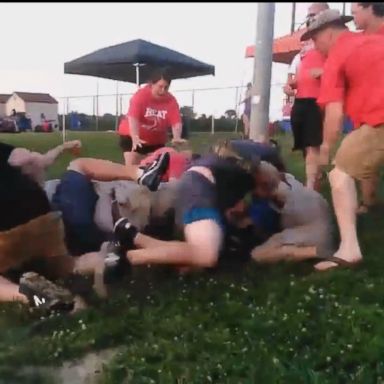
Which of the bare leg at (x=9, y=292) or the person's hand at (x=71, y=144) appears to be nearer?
the bare leg at (x=9, y=292)

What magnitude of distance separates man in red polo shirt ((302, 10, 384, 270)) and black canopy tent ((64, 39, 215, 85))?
3.28 ft

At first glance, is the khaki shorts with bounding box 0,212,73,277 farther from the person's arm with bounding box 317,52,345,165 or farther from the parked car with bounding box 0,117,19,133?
the person's arm with bounding box 317,52,345,165

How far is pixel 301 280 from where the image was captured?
13.3 feet

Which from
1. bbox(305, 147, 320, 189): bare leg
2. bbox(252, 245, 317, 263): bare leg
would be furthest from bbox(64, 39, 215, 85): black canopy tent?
bbox(252, 245, 317, 263): bare leg

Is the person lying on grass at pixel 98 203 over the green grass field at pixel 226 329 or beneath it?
over

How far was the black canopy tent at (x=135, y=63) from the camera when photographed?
5043 millimetres

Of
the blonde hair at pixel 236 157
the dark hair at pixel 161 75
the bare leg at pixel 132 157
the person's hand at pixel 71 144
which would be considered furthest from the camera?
the dark hair at pixel 161 75

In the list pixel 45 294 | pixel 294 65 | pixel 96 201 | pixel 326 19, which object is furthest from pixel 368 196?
pixel 45 294

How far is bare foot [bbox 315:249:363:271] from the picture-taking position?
422cm

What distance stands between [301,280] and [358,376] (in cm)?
119

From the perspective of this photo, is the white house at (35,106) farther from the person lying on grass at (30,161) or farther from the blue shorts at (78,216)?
the blue shorts at (78,216)

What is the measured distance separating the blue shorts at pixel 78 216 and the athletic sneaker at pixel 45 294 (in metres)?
→ 0.52

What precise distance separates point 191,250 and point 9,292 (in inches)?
36.8

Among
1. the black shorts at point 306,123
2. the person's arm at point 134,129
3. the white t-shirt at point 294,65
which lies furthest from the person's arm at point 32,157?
the white t-shirt at point 294,65
